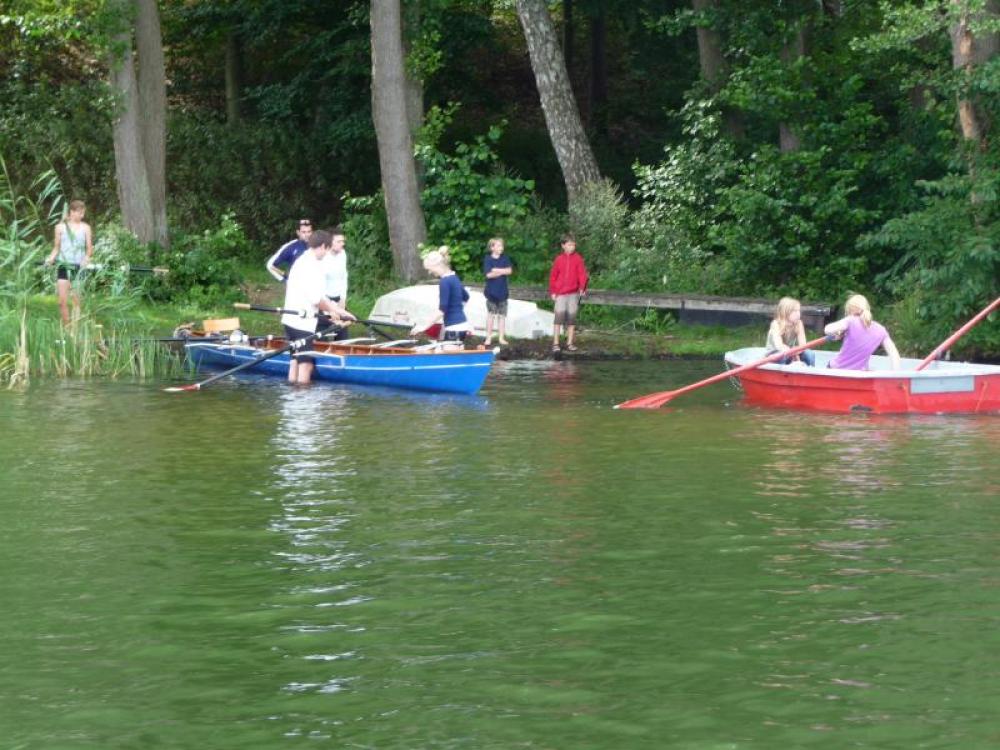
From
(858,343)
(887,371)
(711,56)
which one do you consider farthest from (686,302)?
(887,371)

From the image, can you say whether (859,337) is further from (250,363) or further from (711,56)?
(711,56)

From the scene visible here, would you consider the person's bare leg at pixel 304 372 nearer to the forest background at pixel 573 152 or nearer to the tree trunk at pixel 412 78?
the forest background at pixel 573 152

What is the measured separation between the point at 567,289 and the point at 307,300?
5439 mm

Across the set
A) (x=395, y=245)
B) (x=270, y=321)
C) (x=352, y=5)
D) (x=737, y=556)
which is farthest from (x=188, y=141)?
(x=737, y=556)

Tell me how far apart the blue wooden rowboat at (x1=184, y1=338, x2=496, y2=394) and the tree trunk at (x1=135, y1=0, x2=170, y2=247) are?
21.7 ft

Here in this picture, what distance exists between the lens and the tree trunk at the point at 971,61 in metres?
22.8

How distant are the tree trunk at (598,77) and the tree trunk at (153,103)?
14729 mm

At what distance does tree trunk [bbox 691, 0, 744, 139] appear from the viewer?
30.6 meters

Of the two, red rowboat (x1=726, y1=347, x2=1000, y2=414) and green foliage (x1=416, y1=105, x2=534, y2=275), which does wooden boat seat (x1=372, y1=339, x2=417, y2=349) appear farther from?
green foliage (x1=416, y1=105, x2=534, y2=275)

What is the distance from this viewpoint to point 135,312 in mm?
25672

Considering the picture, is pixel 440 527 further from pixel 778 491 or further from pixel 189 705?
pixel 189 705

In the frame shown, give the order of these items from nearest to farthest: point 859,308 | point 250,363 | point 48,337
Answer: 1. point 859,308
2. point 48,337
3. point 250,363

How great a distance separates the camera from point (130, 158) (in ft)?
92.5

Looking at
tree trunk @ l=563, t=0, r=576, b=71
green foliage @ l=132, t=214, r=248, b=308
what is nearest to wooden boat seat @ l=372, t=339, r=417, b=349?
green foliage @ l=132, t=214, r=248, b=308
